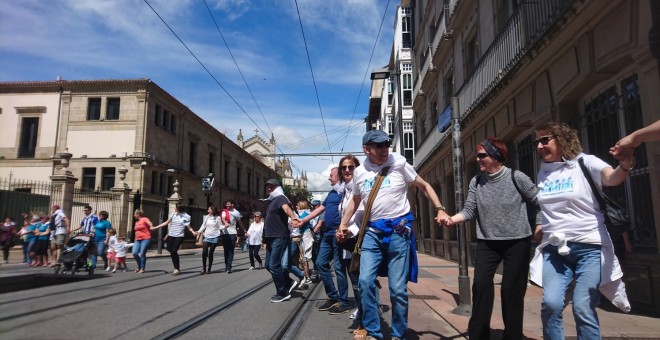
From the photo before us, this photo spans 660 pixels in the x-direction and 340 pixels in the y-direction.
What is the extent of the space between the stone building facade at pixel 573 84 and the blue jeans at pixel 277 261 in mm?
2521

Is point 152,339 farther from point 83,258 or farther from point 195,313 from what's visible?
point 83,258

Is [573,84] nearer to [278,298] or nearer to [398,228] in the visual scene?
Answer: [398,228]

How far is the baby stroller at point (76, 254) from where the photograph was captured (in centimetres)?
1018

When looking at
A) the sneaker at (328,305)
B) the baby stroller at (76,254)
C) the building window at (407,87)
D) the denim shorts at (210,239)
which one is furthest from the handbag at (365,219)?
the building window at (407,87)

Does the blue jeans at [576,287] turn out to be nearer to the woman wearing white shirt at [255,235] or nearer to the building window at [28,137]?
the building window at [28,137]

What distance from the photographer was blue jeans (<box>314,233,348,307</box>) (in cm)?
575

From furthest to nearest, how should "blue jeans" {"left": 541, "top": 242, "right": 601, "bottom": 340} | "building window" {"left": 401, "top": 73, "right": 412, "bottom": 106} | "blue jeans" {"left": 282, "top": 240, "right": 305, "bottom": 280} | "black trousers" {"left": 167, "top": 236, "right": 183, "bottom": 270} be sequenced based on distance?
"building window" {"left": 401, "top": 73, "right": 412, "bottom": 106} → "black trousers" {"left": 167, "top": 236, "right": 183, "bottom": 270} → "blue jeans" {"left": 282, "top": 240, "right": 305, "bottom": 280} → "blue jeans" {"left": 541, "top": 242, "right": 601, "bottom": 340}

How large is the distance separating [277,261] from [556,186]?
3.99m

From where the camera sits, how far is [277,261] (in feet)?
20.7

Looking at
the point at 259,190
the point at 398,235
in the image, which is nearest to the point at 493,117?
the point at 398,235

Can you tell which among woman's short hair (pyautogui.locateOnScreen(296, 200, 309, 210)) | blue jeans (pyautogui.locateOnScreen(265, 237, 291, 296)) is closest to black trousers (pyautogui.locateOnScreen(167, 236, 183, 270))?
woman's short hair (pyautogui.locateOnScreen(296, 200, 309, 210))

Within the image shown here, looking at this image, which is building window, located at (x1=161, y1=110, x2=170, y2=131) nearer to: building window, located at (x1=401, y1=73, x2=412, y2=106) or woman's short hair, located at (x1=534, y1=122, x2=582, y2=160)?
building window, located at (x1=401, y1=73, x2=412, y2=106)

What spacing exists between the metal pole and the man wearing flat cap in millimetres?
1481

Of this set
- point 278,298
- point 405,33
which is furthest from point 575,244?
point 405,33
